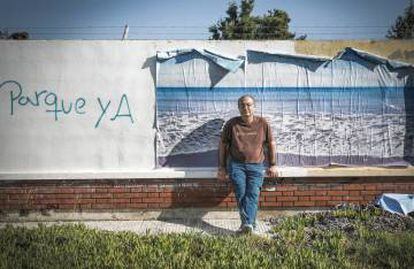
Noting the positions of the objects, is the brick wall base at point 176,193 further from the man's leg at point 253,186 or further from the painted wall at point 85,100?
the man's leg at point 253,186

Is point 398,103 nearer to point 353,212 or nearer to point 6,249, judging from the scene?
point 353,212

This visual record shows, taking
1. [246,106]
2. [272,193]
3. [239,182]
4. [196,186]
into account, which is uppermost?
[246,106]

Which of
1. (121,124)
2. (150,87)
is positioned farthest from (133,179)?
(150,87)

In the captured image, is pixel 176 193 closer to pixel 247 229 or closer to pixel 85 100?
pixel 247 229

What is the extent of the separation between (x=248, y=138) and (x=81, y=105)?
221cm

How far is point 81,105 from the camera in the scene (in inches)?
294

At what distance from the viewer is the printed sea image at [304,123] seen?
7445 millimetres

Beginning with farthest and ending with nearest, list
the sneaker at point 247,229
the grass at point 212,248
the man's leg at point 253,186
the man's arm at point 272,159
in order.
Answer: the man's arm at point 272,159
the man's leg at point 253,186
the sneaker at point 247,229
the grass at point 212,248

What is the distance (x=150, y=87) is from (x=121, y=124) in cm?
61

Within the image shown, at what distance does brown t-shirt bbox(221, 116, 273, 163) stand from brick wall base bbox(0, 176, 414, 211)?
2.12ft

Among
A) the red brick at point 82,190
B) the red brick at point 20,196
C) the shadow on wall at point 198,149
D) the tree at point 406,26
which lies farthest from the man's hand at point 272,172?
the tree at point 406,26

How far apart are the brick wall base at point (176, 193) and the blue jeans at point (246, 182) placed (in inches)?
21.9

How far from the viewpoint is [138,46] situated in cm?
743

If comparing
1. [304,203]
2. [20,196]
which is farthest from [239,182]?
[20,196]
